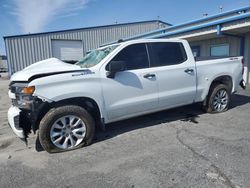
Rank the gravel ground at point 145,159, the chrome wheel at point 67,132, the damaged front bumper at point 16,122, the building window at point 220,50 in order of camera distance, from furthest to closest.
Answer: the building window at point 220,50 → the chrome wheel at point 67,132 → the damaged front bumper at point 16,122 → the gravel ground at point 145,159

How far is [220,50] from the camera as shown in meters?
12.2

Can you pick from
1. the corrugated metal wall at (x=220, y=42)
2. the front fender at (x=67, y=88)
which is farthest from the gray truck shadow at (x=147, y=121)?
the corrugated metal wall at (x=220, y=42)

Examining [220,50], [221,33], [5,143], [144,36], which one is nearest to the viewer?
[5,143]

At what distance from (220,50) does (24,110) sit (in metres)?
11.6

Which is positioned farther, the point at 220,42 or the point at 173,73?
the point at 220,42

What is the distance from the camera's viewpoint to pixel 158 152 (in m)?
3.64

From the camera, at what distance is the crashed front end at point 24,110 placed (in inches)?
140

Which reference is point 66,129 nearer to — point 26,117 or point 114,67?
point 26,117

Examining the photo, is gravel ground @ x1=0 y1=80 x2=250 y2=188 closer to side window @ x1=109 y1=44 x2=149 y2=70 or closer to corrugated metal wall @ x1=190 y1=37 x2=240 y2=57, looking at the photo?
side window @ x1=109 y1=44 x2=149 y2=70

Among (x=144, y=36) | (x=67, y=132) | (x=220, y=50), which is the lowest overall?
(x=67, y=132)

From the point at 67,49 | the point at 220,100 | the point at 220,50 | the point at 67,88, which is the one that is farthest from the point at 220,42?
the point at 67,49

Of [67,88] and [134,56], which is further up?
[134,56]

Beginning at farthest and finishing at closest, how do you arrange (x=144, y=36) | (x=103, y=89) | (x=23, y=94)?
(x=144, y=36) < (x=103, y=89) < (x=23, y=94)

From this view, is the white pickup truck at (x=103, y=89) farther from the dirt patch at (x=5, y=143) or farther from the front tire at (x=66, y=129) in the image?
the dirt patch at (x=5, y=143)
